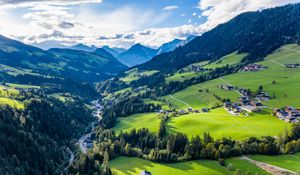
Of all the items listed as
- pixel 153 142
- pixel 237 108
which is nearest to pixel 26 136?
pixel 153 142

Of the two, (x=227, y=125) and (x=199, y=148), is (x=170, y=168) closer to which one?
(x=199, y=148)

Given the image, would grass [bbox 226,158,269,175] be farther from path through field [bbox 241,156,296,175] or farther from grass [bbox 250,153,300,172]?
grass [bbox 250,153,300,172]

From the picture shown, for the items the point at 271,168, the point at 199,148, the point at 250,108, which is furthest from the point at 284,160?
the point at 250,108

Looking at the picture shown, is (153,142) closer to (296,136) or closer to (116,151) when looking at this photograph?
(116,151)

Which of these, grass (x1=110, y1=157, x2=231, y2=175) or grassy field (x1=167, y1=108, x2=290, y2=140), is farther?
grassy field (x1=167, y1=108, x2=290, y2=140)

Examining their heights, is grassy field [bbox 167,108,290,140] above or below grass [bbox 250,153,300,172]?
above

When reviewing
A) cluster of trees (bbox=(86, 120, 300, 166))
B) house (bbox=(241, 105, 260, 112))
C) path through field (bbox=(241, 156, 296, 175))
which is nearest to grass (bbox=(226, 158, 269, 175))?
path through field (bbox=(241, 156, 296, 175))
